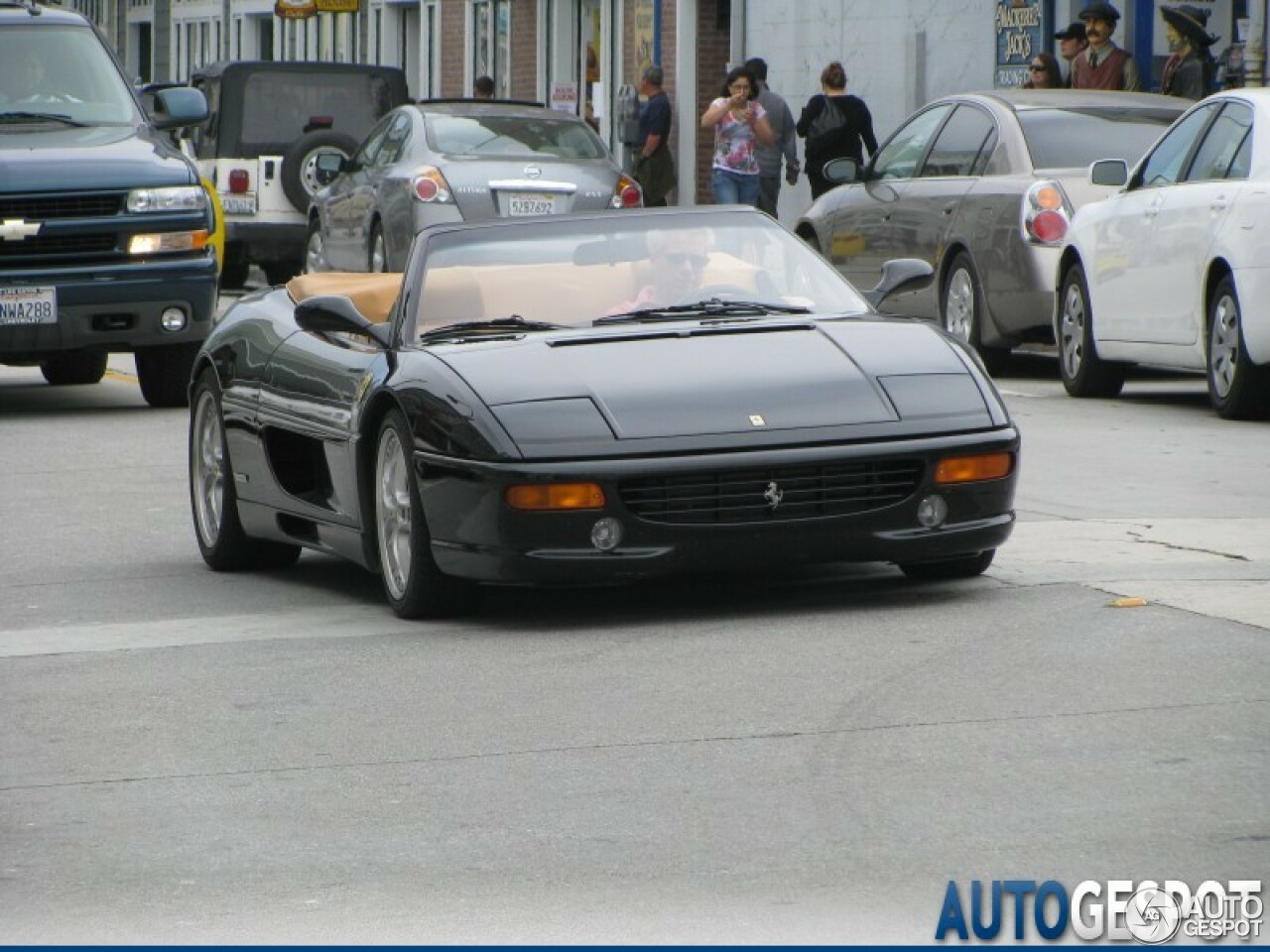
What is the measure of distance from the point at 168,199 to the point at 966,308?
14.6ft

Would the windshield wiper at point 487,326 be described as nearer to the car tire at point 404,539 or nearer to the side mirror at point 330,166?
the car tire at point 404,539

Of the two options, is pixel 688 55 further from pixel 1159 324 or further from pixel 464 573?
pixel 464 573

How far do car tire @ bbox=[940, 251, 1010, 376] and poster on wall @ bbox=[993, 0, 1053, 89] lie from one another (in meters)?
11.3

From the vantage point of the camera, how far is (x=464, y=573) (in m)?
8.11

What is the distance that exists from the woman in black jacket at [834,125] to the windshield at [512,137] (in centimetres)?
340

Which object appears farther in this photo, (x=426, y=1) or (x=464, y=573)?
(x=426, y=1)

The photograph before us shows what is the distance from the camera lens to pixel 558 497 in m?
7.91

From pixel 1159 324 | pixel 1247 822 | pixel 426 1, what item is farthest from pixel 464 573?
pixel 426 1

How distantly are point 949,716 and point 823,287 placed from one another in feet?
9.57

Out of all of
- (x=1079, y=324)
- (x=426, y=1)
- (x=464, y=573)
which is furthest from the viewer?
(x=426, y=1)

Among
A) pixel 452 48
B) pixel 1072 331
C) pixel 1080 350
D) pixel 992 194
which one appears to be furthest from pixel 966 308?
pixel 452 48

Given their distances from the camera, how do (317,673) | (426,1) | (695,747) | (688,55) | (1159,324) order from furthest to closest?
1. (426,1)
2. (688,55)
3. (1159,324)
4. (317,673)
5. (695,747)

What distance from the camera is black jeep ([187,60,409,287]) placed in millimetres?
27016

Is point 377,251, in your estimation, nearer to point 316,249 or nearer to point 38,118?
point 316,249
